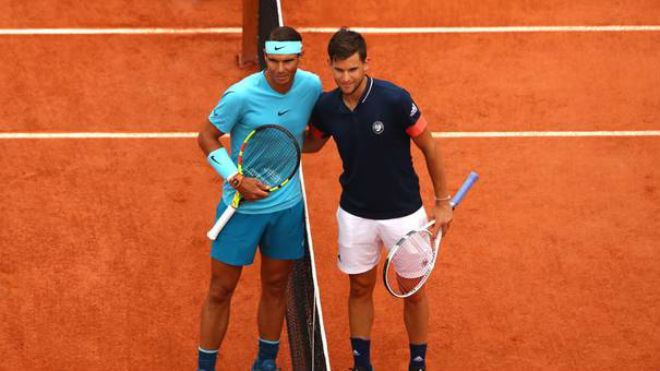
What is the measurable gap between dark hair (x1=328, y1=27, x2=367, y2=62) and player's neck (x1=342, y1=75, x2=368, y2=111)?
145 millimetres

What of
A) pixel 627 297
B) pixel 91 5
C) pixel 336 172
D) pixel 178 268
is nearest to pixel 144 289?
pixel 178 268

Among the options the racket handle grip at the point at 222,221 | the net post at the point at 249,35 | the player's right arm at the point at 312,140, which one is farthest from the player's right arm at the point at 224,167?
the net post at the point at 249,35

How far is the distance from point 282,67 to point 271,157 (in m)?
0.50

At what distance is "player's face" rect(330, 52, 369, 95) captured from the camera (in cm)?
522

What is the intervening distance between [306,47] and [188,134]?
1.70 meters

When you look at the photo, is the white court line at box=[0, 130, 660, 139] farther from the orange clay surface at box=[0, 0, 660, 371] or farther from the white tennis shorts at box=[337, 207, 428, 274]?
the white tennis shorts at box=[337, 207, 428, 274]

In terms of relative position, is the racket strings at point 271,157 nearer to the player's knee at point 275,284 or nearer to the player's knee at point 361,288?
the player's knee at point 275,284

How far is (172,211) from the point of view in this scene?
7961 millimetres

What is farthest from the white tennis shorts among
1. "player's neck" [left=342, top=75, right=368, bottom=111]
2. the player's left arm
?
"player's neck" [left=342, top=75, right=368, bottom=111]

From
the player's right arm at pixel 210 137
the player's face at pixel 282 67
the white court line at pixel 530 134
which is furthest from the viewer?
the white court line at pixel 530 134

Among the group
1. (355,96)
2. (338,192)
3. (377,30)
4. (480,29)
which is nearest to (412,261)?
(355,96)

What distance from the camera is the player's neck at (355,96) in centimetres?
538

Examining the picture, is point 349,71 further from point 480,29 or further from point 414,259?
point 480,29

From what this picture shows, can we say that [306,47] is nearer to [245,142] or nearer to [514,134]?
[514,134]
